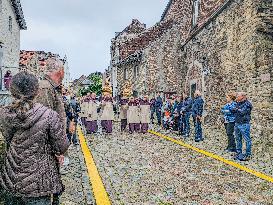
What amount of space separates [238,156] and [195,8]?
16069 mm

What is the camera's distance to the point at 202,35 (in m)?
21.2

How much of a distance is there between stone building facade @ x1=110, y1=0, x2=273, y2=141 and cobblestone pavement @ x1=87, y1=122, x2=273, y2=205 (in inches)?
143

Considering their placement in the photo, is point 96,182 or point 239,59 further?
point 239,59

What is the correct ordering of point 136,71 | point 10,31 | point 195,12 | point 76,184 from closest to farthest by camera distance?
point 76,184, point 10,31, point 195,12, point 136,71

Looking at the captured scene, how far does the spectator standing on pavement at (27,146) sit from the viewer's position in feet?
9.94

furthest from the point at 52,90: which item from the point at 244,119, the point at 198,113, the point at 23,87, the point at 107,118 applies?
the point at 107,118

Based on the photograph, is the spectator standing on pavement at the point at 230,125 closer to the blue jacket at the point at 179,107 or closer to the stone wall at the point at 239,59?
the stone wall at the point at 239,59

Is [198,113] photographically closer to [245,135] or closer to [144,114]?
[144,114]

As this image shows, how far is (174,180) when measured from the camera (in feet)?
24.7

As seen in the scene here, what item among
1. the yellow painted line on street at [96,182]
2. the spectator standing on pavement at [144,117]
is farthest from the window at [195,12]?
the yellow painted line on street at [96,182]

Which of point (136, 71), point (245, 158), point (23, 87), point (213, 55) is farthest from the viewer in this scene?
point (136, 71)

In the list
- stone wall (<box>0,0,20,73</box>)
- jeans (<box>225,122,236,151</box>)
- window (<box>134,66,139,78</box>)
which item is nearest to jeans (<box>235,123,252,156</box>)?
jeans (<box>225,122,236,151</box>)

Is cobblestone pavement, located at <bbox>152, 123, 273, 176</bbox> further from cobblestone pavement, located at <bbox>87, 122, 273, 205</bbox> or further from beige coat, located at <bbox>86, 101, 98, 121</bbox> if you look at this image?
beige coat, located at <bbox>86, 101, 98, 121</bbox>

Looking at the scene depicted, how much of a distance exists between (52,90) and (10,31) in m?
20.8
